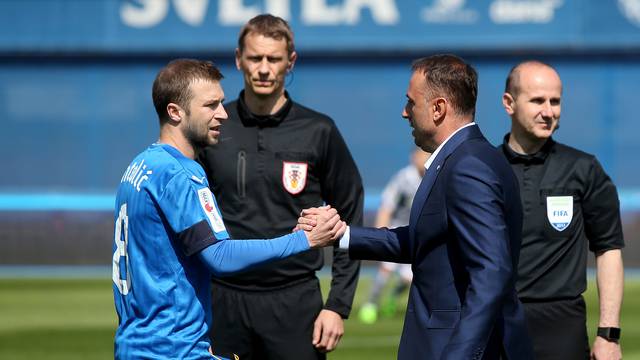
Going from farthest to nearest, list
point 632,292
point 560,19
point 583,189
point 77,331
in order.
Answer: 1. point 560,19
2. point 632,292
3. point 77,331
4. point 583,189

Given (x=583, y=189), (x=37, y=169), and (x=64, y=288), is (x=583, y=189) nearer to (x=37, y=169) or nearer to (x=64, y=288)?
(x=64, y=288)

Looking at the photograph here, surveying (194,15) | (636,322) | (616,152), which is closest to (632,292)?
(636,322)

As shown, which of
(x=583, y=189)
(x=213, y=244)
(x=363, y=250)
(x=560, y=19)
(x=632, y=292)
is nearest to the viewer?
(x=213, y=244)

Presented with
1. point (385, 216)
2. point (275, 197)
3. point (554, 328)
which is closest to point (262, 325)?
point (275, 197)

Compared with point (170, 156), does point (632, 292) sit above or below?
below

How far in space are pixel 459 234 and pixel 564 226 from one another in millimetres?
1923

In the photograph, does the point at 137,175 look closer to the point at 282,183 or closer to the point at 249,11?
the point at 282,183

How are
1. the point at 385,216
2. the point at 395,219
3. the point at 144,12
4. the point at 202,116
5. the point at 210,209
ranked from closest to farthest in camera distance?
the point at 210,209
the point at 202,116
the point at 385,216
the point at 395,219
the point at 144,12

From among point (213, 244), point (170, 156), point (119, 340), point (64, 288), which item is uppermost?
point (170, 156)

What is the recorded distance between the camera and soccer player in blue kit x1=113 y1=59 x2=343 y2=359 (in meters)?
5.05

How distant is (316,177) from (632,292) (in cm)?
1245

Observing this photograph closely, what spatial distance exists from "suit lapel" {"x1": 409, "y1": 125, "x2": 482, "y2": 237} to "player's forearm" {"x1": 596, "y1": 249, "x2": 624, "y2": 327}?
1.85 metres

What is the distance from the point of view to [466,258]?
15.8ft

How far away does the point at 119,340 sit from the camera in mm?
5156
